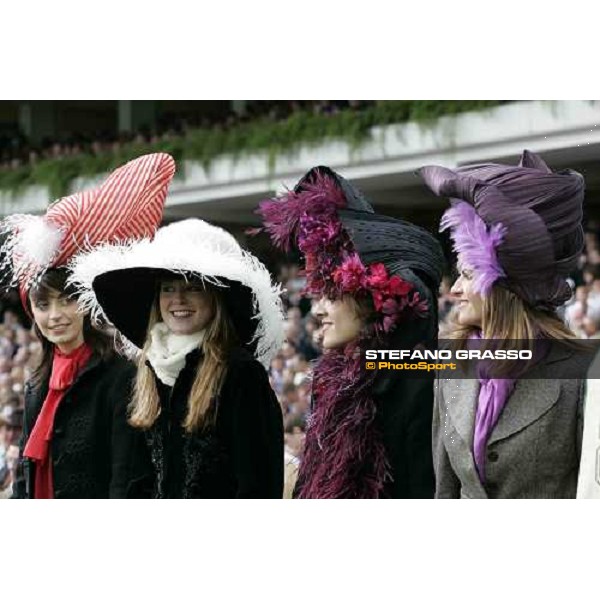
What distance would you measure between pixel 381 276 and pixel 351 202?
40 cm

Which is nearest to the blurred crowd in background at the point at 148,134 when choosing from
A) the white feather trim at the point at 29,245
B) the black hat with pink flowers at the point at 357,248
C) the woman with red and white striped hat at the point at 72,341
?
the woman with red and white striped hat at the point at 72,341

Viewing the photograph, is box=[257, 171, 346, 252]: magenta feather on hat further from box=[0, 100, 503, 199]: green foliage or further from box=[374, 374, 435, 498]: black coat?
box=[374, 374, 435, 498]: black coat

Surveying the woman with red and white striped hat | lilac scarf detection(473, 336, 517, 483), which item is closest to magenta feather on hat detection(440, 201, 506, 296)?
lilac scarf detection(473, 336, 517, 483)

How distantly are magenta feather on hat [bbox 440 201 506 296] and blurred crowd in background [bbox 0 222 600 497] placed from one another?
0.44 feet

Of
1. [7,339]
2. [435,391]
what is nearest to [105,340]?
[7,339]

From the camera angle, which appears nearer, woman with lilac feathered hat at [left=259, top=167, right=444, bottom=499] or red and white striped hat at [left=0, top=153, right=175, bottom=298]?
woman with lilac feathered hat at [left=259, top=167, right=444, bottom=499]

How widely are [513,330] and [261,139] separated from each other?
1.53 metres

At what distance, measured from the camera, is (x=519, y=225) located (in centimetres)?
748

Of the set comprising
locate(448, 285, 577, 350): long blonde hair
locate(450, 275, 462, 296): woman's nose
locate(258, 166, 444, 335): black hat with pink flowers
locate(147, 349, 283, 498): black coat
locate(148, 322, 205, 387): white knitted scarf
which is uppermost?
locate(258, 166, 444, 335): black hat with pink flowers

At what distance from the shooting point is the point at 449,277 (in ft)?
24.8

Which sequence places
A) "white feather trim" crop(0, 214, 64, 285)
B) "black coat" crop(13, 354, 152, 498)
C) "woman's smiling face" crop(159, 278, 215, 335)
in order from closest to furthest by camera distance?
1. "woman's smiling face" crop(159, 278, 215, 335)
2. "black coat" crop(13, 354, 152, 498)
3. "white feather trim" crop(0, 214, 64, 285)

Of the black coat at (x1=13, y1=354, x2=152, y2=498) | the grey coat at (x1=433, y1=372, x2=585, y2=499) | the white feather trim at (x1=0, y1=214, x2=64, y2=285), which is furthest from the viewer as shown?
the white feather trim at (x1=0, y1=214, x2=64, y2=285)

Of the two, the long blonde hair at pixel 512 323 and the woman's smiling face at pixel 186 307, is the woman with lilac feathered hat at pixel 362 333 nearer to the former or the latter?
the long blonde hair at pixel 512 323

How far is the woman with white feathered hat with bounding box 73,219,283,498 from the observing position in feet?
24.7
